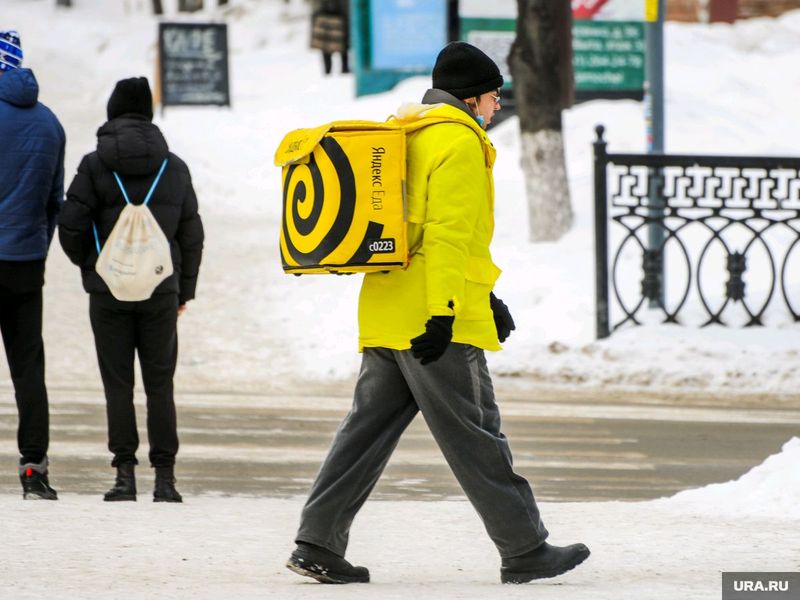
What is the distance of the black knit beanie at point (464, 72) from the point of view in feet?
16.5

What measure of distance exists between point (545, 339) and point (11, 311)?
237 inches

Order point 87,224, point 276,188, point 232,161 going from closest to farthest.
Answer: point 87,224, point 276,188, point 232,161

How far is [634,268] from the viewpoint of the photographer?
1330 cm

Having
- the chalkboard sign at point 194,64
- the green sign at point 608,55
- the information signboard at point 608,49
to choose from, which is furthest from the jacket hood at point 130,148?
the chalkboard sign at point 194,64

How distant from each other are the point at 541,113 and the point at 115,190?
354 inches

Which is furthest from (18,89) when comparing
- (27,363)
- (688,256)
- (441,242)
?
(688,256)

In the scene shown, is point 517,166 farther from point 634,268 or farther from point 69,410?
point 69,410

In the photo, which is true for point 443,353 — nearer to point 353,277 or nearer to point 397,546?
point 397,546

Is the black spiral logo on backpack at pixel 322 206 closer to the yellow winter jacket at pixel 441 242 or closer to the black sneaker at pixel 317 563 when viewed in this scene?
the yellow winter jacket at pixel 441 242

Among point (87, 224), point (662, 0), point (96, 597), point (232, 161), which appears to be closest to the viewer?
point (96, 597)

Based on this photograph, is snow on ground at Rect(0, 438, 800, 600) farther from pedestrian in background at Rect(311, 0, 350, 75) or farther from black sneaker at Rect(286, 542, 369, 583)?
pedestrian in background at Rect(311, 0, 350, 75)

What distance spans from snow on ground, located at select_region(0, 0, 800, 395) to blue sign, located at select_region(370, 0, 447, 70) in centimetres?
52

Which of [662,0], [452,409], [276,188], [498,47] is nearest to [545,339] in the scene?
[662,0]

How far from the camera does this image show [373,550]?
5773mm
